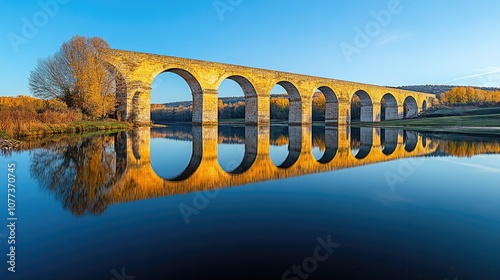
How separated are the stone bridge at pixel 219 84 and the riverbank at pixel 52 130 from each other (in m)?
3.03

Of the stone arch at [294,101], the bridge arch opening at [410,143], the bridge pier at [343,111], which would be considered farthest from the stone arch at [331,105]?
the bridge arch opening at [410,143]

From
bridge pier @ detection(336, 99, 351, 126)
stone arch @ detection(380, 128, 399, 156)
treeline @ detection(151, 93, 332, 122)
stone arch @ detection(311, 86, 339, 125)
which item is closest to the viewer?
stone arch @ detection(380, 128, 399, 156)

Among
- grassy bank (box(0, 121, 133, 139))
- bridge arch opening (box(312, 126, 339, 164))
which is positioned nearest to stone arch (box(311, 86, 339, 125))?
bridge arch opening (box(312, 126, 339, 164))

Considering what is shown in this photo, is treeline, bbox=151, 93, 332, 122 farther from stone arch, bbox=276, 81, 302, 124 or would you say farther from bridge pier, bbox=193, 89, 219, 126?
bridge pier, bbox=193, 89, 219, 126

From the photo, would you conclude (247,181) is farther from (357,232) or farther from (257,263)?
(257,263)

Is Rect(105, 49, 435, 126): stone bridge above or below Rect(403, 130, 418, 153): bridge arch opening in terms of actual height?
above

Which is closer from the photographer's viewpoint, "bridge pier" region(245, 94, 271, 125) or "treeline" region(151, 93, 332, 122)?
"bridge pier" region(245, 94, 271, 125)

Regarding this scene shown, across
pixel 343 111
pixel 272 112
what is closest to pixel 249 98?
pixel 343 111

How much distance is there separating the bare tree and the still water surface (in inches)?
738

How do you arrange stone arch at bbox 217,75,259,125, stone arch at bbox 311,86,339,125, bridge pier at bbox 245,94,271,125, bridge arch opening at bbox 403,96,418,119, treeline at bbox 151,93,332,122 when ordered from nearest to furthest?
stone arch at bbox 217,75,259,125 → bridge pier at bbox 245,94,271,125 → stone arch at bbox 311,86,339,125 → bridge arch opening at bbox 403,96,418,119 → treeline at bbox 151,93,332,122

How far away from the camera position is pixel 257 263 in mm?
2258

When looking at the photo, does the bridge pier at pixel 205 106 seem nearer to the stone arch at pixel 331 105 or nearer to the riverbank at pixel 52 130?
the riverbank at pixel 52 130

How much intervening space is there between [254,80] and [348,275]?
30.1 meters

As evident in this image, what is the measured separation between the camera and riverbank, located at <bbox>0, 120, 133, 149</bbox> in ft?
32.6
